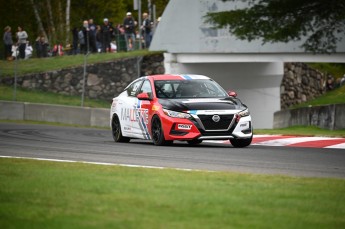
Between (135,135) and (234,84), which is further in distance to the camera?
(234,84)

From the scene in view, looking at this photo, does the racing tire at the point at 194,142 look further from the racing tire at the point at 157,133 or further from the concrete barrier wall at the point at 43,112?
the concrete barrier wall at the point at 43,112

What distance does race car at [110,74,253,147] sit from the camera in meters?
18.9

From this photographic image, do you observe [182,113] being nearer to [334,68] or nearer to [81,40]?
[81,40]

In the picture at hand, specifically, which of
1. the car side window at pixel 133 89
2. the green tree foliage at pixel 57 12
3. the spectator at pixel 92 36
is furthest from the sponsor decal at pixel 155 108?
the green tree foliage at pixel 57 12

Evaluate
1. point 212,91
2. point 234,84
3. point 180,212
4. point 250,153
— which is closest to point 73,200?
point 180,212

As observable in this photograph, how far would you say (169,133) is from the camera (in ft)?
62.5

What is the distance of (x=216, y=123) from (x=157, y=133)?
1.21 m

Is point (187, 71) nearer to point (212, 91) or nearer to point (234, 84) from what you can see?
point (234, 84)

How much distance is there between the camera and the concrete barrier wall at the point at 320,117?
27.1 metres

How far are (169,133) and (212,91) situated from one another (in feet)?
4.99

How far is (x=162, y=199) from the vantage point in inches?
400

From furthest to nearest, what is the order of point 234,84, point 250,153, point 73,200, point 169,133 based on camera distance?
1. point 234,84
2. point 169,133
3. point 250,153
4. point 73,200

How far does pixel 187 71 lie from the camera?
3884 cm

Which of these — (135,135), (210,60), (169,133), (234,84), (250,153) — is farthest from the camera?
(234,84)
